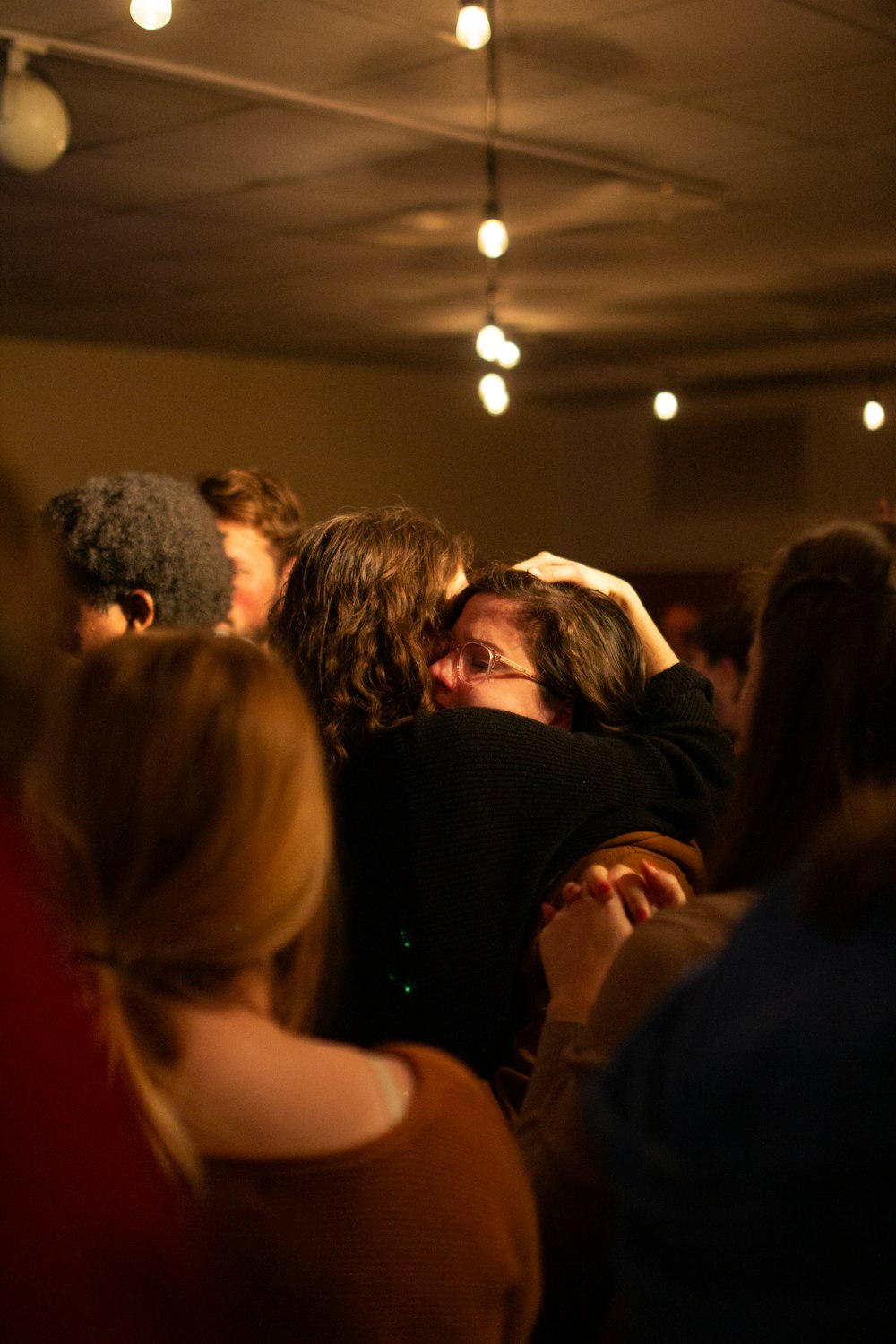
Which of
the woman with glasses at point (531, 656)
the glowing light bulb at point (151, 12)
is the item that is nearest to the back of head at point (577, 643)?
the woman with glasses at point (531, 656)

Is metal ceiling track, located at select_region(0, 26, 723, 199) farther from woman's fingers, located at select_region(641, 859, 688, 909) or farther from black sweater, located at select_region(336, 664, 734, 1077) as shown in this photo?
woman's fingers, located at select_region(641, 859, 688, 909)

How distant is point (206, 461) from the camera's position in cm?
1021

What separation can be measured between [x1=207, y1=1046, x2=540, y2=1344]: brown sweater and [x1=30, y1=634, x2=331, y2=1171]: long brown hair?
0.08 metres

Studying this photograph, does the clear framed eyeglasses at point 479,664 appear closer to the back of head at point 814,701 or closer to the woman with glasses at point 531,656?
the woman with glasses at point 531,656

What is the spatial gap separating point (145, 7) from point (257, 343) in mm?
6634

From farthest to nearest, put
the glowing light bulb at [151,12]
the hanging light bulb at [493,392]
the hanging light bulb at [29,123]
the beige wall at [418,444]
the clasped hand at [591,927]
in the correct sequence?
the beige wall at [418,444], the hanging light bulb at [493,392], the hanging light bulb at [29,123], the glowing light bulb at [151,12], the clasped hand at [591,927]

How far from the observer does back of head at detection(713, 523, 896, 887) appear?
1.13 meters

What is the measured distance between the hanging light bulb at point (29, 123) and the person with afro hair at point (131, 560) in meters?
1.89

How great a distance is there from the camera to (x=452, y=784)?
1.60 metres

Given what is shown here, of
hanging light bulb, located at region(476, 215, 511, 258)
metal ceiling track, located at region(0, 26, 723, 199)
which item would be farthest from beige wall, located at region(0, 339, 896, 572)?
hanging light bulb, located at region(476, 215, 511, 258)

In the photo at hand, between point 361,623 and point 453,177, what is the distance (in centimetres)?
448

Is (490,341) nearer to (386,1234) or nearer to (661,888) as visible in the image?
(661,888)

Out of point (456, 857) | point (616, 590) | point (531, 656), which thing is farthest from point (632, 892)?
point (616, 590)

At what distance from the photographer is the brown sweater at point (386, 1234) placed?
0.93 m
